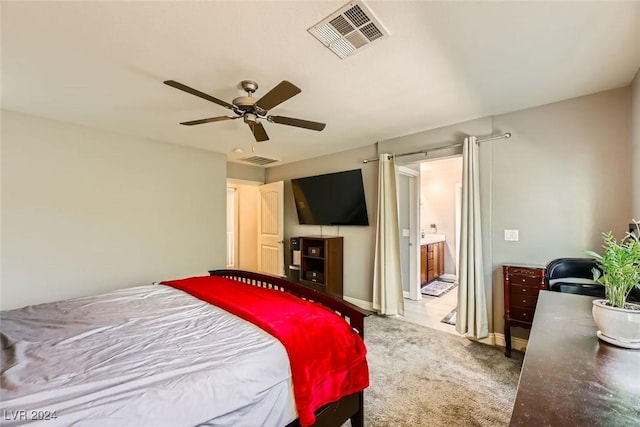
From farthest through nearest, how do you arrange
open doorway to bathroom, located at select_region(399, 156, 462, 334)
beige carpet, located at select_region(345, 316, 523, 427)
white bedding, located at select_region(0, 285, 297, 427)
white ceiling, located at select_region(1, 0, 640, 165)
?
open doorway to bathroom, located at select_region(399, 156, 462, 334) < beige carpet, located at select_region(345, 316, 523, 427) < white ceiling, located at select_region(1, 0, 640, 165) < white bedding, located at select_region(0, 285, 297, 427)

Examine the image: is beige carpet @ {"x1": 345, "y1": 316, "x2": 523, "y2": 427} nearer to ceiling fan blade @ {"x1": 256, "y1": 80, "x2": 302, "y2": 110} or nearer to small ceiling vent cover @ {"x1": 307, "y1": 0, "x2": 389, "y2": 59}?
ceiling fan blade @ {"x1": 256, "y1": 80, "x2": 302, "y2": 110}

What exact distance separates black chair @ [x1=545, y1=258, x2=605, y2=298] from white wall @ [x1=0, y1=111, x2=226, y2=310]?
4.29m

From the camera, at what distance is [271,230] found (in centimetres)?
535

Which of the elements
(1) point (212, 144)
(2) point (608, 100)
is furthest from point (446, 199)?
(1) point (212, 144)

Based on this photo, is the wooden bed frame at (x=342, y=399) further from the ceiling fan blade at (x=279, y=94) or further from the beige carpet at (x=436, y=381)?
the ceiling fan blade at (x=279, y=94)

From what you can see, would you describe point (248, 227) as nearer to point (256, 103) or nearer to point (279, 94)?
point (256, 103)

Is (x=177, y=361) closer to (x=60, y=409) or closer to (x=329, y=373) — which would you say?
(x=60, y=409)

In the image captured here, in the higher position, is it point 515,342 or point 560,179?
point 560,179

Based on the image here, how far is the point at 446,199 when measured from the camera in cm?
591

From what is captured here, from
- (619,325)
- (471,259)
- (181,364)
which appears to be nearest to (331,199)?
(471,259)

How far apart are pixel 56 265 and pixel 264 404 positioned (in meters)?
3.23

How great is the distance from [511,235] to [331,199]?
2.48m

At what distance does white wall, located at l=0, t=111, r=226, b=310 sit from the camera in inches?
112

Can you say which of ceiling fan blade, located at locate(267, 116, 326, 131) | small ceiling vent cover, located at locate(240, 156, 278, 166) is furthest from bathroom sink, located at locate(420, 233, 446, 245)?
ceiling fan blade, located at locate(267, 116, 326, 131)
